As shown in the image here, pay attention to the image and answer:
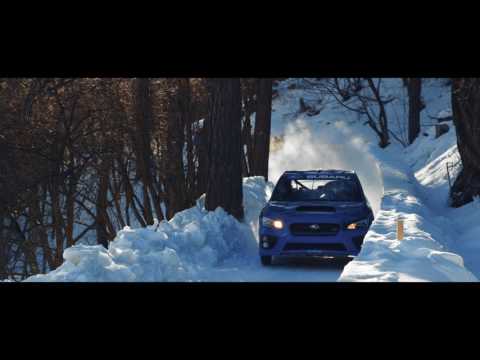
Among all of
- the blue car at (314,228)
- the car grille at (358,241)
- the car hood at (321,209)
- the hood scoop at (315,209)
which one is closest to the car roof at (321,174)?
the blue car at (314,228)

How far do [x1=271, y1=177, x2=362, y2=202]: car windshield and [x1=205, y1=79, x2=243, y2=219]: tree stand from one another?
3026 mm

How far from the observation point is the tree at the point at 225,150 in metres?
18.2

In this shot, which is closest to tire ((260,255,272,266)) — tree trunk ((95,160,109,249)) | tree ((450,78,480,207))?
tree ((450,78,480,207))

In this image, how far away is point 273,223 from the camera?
1417 centimetres

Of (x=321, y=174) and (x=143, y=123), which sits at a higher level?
(x=143, y=123)

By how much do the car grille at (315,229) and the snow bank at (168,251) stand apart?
141cm

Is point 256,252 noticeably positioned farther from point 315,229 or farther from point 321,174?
point 315,229

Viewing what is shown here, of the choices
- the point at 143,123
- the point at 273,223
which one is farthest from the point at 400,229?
the point at 143,123

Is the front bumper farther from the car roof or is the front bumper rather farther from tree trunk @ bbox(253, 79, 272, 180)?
Answer: tree trunk @ bbox(253, 79, 272, 180)

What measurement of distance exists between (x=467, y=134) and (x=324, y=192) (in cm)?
752

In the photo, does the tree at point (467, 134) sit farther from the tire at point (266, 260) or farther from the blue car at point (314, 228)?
the tire at point (266, 260)
